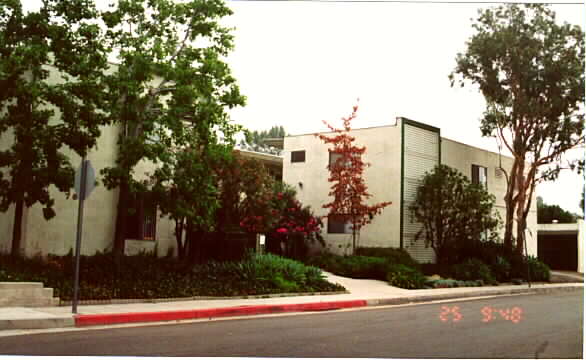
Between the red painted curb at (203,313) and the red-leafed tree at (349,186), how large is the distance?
34.8 ft

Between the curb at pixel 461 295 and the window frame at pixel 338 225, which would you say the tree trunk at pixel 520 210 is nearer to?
the curb at pixel 461 295

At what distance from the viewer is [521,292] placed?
24312 mm

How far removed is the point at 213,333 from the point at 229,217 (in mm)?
10115

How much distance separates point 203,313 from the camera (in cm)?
1298

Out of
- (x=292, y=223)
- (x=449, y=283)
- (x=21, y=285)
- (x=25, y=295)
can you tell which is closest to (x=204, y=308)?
(x=25, y=295)

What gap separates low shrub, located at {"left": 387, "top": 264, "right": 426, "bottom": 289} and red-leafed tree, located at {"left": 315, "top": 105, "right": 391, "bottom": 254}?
13.5 ft

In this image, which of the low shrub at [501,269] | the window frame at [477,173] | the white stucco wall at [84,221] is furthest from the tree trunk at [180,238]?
the window frame at [477,173]

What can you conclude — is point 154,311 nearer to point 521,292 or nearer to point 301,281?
point 301,281

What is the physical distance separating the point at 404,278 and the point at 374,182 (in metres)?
8.15

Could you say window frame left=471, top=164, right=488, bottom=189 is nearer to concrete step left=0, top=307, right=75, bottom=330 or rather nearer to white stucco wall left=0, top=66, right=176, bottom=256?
white stucco wall left=0, top=66, right=176, bottom=256

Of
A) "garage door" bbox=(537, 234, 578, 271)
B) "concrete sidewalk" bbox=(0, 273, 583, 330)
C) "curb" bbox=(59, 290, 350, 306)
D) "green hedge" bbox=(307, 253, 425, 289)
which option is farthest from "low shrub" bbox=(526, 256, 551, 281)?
"garage door" bbox=(537, 234, 578, 271)

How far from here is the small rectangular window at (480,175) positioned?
33.8 meters

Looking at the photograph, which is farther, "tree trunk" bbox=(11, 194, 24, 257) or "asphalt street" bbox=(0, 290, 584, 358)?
"tree trunk" bbox=(11, 194, 24, 257)

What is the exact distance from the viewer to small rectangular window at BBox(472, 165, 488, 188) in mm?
33844
